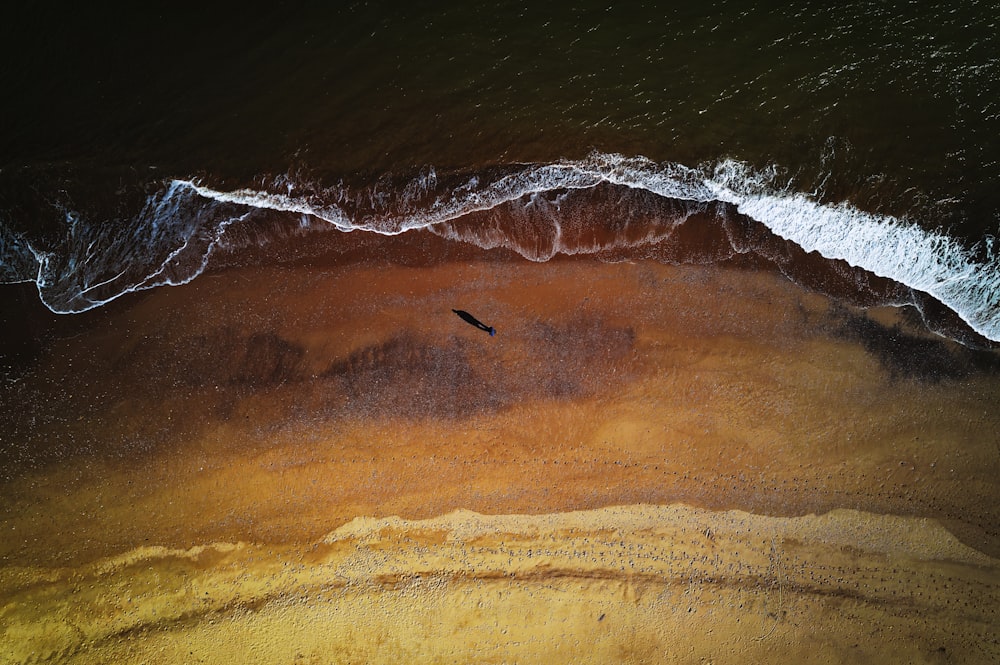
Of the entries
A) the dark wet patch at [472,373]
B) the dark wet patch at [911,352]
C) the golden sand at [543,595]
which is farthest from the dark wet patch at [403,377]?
the dark wet patch at [911,352]

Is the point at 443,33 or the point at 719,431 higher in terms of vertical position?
the point at 443,33

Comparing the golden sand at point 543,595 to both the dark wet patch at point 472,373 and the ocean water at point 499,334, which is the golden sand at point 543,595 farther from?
the dark wet patch at point 472,373

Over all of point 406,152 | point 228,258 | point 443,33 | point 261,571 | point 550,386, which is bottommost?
point 261,571

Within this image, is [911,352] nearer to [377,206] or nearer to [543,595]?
[543,595]

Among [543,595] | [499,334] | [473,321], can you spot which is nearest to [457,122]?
[473,321]

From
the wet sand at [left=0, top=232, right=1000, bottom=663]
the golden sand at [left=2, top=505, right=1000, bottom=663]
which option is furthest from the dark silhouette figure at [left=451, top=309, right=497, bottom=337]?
the golden sand at [left=2, top=505, right=1000, bottom=663]

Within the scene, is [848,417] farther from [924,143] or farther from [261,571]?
[261,571]

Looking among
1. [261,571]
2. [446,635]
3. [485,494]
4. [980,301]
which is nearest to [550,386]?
[485,494]
